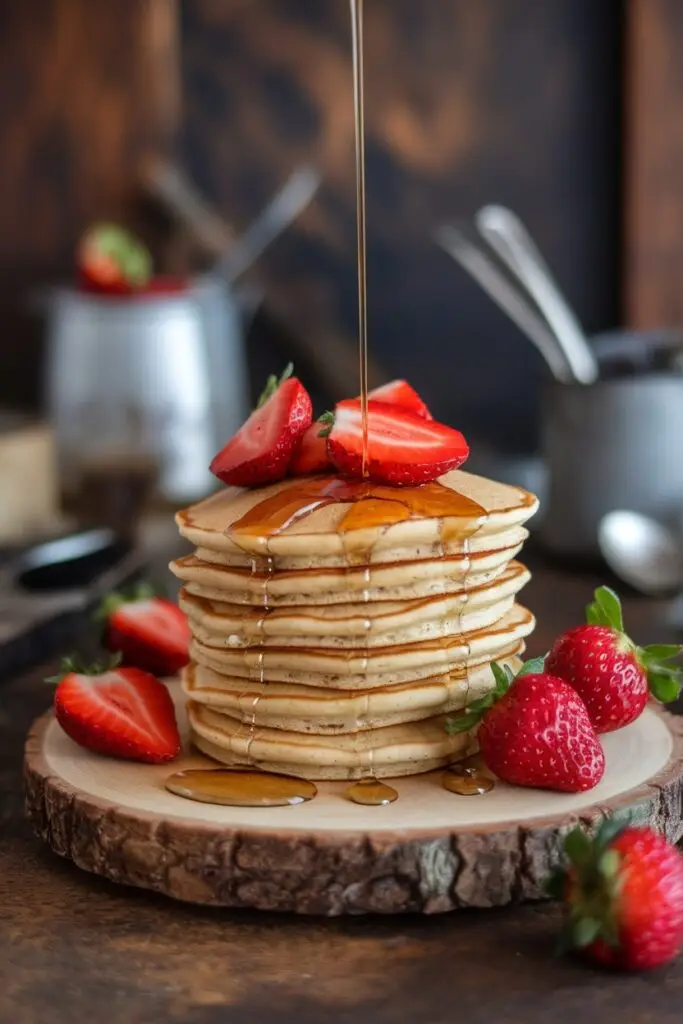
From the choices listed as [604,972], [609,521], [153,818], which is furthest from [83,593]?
[604,972]

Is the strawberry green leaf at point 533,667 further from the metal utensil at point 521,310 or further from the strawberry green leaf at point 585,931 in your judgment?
the metal utensil at point 521,310

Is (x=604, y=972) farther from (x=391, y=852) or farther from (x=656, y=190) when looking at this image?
(x=656, y=190)

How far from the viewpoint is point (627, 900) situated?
0.90 meters

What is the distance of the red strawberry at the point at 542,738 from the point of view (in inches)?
41.4

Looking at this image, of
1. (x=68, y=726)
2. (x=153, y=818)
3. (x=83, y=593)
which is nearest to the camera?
(x=153, y=818)

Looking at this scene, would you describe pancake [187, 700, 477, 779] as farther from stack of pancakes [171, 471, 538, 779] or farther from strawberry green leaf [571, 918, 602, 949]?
strawberry green leaf [571, 918, 602, 949]

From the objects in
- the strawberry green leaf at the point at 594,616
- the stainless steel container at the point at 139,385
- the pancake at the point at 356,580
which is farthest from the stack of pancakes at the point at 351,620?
the stainless steel container at the point at 139,385

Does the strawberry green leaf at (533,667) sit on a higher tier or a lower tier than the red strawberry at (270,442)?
lower

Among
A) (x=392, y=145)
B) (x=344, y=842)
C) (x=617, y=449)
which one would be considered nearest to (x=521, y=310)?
(x=617, y=449)

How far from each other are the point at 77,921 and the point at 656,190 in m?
2.20

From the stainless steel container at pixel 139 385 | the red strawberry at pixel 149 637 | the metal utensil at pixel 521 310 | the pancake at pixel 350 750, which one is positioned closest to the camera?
the pancake at pixel 350 750

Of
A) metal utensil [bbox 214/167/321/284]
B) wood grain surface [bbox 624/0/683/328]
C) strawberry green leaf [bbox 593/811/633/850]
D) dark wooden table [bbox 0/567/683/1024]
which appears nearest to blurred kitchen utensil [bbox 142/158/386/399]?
metal utensil [bbox 214/167/321/284]

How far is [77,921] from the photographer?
3.38 feet

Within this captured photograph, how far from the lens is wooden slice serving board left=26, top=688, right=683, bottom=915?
3.30ft
